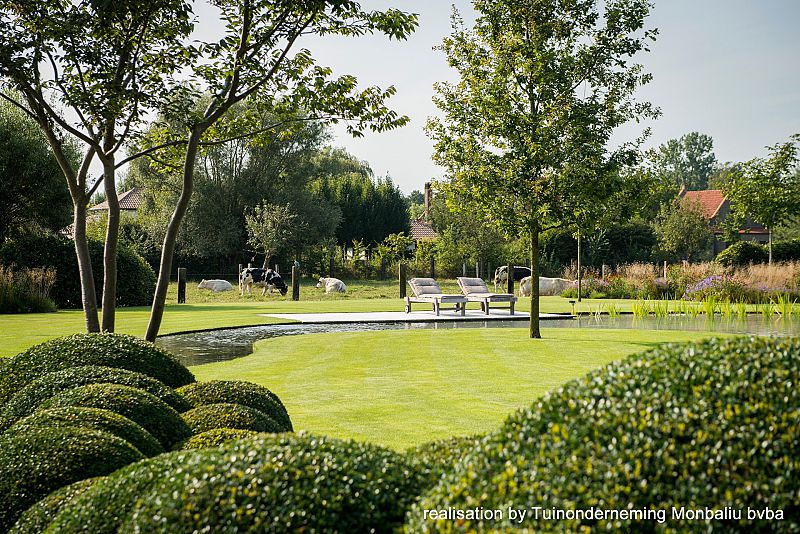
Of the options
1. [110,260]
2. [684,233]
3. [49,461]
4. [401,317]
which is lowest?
[401,317]

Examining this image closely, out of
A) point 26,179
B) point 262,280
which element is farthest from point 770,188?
point 26,179

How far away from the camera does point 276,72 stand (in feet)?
31.8

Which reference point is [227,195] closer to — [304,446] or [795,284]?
[795,284]

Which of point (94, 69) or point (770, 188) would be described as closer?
point (94, 69)

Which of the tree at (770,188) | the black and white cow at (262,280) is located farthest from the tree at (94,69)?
the tree at (770,188)

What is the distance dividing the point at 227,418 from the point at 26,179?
25.0 meters

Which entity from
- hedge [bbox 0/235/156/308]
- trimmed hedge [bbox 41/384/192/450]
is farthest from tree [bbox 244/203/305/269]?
trimmed hedge [bbox 41/384/192/450]

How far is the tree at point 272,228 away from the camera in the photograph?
38938 millimetres

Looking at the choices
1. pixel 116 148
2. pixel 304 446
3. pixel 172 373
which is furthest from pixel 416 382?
pixel 304 446

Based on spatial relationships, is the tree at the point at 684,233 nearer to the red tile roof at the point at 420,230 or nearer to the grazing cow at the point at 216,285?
the red tile roof at the point at 420,230

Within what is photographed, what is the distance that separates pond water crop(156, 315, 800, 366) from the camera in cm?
1253

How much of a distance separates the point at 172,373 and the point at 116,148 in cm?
500

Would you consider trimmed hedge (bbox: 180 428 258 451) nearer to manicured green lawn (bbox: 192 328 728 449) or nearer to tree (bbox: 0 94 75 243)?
manicured green lawn (bbox: 192 328 728 449)

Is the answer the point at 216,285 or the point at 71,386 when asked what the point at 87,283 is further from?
the point at 216,285
